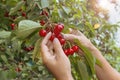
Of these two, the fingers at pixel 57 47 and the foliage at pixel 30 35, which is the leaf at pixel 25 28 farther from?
the fingers at pixel 57 47

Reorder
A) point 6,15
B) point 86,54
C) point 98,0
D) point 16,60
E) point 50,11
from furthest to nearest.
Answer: point 98,0 → point 16,60 → point 6,15 → point 50,11 → point 86,54

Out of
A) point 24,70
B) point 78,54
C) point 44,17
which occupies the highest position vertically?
point 44,17

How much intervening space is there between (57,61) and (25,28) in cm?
17

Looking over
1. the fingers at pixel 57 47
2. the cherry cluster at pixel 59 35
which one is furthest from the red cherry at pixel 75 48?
the fingers at pixel 57 47

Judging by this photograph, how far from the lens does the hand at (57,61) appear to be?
1.10 meters

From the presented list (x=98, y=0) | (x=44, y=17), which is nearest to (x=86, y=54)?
(x=44, y=17)

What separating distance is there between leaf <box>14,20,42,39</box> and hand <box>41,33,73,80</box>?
7 cm

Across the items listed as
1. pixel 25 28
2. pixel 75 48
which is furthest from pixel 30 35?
pixel 75 48

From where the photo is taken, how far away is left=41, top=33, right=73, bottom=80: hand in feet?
3.61

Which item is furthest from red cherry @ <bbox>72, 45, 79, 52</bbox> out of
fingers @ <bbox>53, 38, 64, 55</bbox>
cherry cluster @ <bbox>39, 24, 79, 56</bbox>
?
fingers @ <bbox>53, 38, 64, 55</bbox>

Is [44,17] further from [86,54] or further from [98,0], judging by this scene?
[98,0]

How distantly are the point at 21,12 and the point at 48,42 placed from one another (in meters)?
0.62

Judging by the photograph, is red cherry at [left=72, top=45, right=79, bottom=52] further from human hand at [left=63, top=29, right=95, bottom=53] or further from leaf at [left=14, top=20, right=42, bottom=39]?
leaf at [left=14, top=20, right=42, bottom=39]

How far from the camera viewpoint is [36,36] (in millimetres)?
1260
